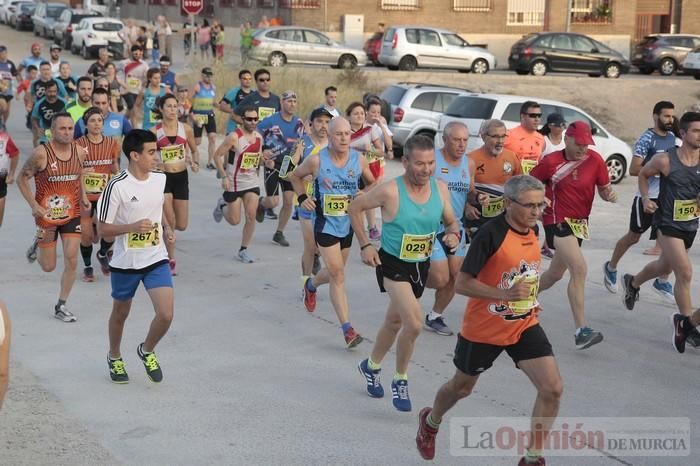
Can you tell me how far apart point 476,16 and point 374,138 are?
36.1 metres

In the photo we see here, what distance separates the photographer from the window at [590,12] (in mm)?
49656

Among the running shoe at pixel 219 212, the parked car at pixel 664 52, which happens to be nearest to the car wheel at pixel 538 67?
the parked car at pixel 664 52

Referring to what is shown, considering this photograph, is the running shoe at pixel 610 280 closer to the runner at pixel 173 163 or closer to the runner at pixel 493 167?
the runner at pixel 493 167


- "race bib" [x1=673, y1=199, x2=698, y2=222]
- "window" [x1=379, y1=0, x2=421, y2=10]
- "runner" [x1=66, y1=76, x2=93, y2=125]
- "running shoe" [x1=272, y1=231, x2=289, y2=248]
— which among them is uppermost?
"window" [x1=379, y1=0, x2=421, y2=10]

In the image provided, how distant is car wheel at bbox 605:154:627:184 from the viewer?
2133 cm

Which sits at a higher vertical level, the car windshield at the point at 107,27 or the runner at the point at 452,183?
the car windshield at the point at 107,27


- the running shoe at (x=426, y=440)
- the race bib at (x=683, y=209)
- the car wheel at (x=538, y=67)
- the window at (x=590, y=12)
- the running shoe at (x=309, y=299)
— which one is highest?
the window at (x=590, y=12)

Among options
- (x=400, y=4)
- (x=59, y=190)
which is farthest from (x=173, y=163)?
(x=400, y=4)

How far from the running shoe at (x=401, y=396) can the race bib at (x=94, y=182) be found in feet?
14.7

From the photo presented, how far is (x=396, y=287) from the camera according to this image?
24.5ft

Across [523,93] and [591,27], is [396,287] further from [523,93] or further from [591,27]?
[591,27]

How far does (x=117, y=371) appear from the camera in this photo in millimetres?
8031

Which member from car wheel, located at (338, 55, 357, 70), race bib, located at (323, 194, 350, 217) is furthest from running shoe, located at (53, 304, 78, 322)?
car wheel, located at (338, 55, 357, 70)

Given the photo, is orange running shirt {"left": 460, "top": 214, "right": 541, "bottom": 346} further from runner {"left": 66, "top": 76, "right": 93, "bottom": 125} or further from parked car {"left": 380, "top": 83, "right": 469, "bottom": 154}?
parked car {"left": 380, "top": 83, "right": 469, "bottom": 154}
